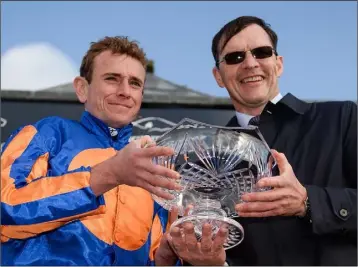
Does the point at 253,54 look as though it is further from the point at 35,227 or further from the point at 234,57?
the point at 35,227

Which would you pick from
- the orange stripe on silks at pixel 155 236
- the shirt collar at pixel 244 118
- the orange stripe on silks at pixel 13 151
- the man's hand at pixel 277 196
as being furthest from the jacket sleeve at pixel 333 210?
the orange stripe on silks at pixel 13 151

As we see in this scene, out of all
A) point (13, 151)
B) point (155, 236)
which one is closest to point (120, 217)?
point (155, 236)

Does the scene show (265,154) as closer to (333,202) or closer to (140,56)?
(333,202)

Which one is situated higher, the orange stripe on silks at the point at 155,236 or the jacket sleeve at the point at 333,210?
the jacket sleeve at the point at 333,210

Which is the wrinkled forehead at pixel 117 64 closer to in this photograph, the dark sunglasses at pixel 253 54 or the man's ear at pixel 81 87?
the man's ear at pixel 81 87

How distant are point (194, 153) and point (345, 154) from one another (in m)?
0.71

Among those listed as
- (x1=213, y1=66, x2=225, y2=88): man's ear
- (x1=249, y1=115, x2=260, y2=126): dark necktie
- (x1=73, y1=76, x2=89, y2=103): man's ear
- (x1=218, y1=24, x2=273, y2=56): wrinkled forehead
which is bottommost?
(x1=249, y1=115, x2=260, y2=126): dark necktie

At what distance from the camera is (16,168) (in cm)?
183

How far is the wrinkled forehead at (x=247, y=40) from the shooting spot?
2.33 meters

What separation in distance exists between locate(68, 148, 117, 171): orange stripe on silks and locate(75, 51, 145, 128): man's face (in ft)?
0.61

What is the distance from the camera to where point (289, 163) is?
2.07 m

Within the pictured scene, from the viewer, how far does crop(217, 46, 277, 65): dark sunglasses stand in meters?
2.32

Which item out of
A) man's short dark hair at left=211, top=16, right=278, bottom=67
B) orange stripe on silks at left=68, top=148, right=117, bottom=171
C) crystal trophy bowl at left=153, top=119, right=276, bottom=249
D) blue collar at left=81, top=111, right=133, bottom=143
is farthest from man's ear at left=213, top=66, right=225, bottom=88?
crystal trophy bowl at left=153, top=119, right=276, bottom=249

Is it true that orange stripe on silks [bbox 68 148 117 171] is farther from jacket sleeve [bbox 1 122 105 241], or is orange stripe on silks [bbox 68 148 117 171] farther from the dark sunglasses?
the dark sunglasses
